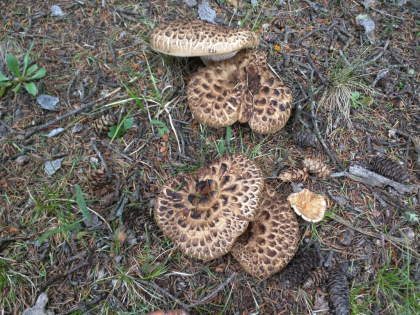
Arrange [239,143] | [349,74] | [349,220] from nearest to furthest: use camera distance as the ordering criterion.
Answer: [349,220]
[239,143]
[349,74]

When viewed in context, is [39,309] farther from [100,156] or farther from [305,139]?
[305,139]

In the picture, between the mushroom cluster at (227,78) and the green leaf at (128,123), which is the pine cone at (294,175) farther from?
the green leaf at (128,123)

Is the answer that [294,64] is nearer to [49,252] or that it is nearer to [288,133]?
[288,133]

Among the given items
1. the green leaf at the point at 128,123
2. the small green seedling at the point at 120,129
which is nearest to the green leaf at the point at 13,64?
the small green seedling at the point at 120,129

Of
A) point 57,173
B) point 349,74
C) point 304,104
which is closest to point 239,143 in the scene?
point 304,104

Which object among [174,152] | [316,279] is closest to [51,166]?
[174,152]
